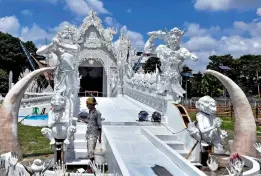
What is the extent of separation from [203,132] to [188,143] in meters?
1.22

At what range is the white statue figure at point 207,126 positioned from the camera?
596 centimetres

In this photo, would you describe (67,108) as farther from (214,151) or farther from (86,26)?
(86,26)

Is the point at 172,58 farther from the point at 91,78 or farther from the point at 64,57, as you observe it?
the point at 91,78

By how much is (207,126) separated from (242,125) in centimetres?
79

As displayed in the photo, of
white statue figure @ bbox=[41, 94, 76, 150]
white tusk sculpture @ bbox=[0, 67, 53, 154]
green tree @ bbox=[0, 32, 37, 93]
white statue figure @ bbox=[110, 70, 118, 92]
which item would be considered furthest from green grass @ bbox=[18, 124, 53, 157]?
green tree @ bbox=[0, 32, 37, 93]

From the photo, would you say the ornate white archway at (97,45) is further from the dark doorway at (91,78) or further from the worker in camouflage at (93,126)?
the worker in camouflage at (93,126)

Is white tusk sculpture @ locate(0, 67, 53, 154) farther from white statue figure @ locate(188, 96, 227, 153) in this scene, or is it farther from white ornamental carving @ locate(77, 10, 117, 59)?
white ornamental carving @ locate(77, 10, 117, 59)

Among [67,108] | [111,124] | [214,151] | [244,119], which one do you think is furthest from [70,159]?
[244,119]

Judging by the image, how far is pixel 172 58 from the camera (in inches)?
316

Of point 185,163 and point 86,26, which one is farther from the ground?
point 86,26

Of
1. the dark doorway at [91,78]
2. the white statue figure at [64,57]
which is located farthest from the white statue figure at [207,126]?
the dark doorway at [91,78]

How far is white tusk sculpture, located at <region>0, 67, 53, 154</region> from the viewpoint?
594 centimetres

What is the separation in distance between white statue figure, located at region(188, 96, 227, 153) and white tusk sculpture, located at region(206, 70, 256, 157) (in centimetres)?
40

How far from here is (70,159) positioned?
6.47 m
